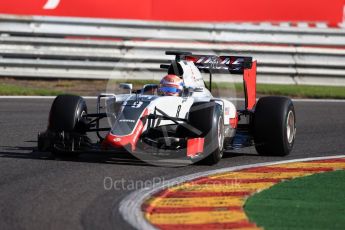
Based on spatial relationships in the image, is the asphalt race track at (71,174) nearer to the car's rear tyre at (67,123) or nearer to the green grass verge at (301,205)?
the car's rear tyre at (67,123)

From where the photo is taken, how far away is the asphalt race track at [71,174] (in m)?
6.98

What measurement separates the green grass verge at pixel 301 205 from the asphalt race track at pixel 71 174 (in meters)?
1.16

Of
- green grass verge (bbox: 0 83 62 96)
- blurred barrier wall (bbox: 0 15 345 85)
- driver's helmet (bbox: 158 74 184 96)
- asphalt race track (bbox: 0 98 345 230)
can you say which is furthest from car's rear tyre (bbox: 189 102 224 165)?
blurred barrier wall (bbox: 0 15 345 85)

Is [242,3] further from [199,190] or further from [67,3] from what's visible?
[199,190]

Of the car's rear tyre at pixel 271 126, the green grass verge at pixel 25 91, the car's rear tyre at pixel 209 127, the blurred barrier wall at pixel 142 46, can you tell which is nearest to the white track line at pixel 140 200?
the car's rear tyre at pixel 209 127

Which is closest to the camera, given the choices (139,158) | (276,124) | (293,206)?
(293,206)

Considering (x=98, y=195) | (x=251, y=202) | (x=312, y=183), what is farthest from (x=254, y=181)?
(x=98, y=195)

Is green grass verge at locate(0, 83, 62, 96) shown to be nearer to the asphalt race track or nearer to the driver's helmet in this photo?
the asphalt race track

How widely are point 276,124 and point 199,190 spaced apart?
278 centimetres

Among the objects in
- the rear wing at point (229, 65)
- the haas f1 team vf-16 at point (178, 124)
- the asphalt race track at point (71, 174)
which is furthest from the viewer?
the rear wing at point (229, 65)

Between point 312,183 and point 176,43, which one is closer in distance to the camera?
point 312,183

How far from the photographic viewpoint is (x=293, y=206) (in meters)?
7.70

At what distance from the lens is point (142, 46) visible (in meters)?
18.6

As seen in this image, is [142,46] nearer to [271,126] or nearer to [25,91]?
[25,91]
